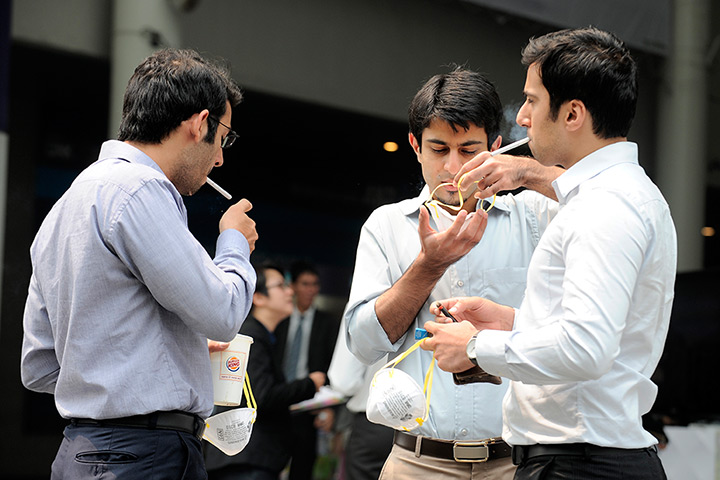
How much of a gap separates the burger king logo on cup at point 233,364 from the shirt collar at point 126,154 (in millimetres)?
507

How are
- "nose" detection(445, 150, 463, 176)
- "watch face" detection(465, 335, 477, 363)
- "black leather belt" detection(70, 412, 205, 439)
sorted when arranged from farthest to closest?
1. "nose" detection(445, 150, 463, 176)
2. "black leather belt" detection(70, 412, 205, 439)
3. "watch face" detection(465, 335, 477, 363)

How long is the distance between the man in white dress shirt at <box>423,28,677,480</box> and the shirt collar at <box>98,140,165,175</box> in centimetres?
76

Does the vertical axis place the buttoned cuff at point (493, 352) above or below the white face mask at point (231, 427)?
above

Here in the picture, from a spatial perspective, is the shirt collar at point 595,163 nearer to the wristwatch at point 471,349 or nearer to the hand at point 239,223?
the wristwatch at point 471,349

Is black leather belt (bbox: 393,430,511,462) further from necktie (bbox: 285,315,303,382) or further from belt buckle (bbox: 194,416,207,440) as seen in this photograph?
necktie (bbox: 285,315,303,382)

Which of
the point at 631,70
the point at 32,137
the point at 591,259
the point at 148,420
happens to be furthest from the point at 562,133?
the point at 32,137

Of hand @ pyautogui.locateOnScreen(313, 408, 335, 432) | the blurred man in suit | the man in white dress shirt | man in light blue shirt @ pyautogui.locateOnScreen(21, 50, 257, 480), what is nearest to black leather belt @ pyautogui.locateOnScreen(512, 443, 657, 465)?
the man in white dress shirt

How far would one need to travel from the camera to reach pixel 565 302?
1536 millimetres

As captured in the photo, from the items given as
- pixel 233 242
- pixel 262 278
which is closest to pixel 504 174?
pixel 233 242

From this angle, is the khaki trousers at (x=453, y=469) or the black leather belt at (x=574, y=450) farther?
the khaki trousers at (x=453, y=469)

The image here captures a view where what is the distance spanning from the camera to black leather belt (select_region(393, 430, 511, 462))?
2021 millimetres

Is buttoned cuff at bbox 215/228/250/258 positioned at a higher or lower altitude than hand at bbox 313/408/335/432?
higher

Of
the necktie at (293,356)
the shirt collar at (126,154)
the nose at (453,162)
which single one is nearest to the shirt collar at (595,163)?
the nose at (453,162)

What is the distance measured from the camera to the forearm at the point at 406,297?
6.60 ft
